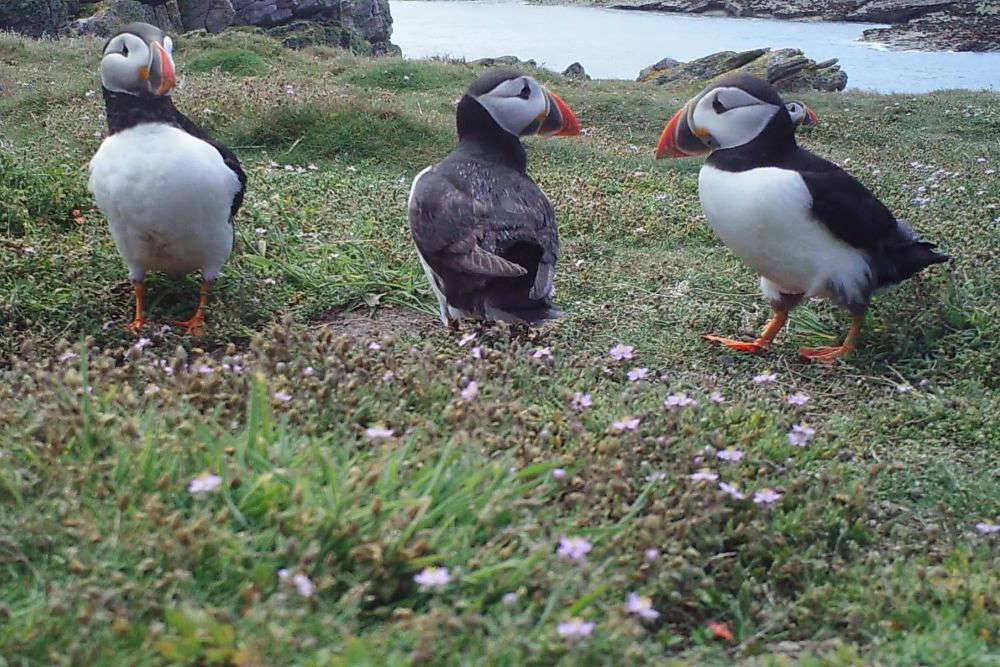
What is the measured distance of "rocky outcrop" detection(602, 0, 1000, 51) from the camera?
2442 centimetres

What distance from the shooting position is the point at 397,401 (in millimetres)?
3166

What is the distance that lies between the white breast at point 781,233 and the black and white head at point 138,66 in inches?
101

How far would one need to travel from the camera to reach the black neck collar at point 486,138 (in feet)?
16.0

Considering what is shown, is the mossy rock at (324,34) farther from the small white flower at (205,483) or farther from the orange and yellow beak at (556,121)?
the small white flower at (205,483)

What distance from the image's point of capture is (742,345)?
4.74 metres

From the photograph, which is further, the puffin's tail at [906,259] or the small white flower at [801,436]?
the puffin's tail at [906,259]

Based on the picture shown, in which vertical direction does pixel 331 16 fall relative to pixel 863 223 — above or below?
below

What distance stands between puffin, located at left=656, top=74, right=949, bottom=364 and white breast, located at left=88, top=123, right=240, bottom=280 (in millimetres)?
2311

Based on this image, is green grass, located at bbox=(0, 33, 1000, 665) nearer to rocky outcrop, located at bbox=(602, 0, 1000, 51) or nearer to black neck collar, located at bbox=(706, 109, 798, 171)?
black neck collar, located at bbox=(706, 109, 798, 171)

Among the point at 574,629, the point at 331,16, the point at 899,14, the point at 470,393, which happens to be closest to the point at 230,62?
the point at 470,393

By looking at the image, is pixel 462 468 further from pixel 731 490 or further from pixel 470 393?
pixel 731 490

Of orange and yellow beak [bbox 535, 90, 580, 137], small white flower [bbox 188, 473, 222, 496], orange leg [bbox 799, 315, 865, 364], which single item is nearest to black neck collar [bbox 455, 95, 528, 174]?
orange and yellow beak [bbox 535, 90, 580, 137]

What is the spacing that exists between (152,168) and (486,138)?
64.1 inches

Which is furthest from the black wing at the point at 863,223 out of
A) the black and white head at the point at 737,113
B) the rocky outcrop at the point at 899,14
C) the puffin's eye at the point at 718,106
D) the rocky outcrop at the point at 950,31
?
the rocky outcrop at the point at 899,14
